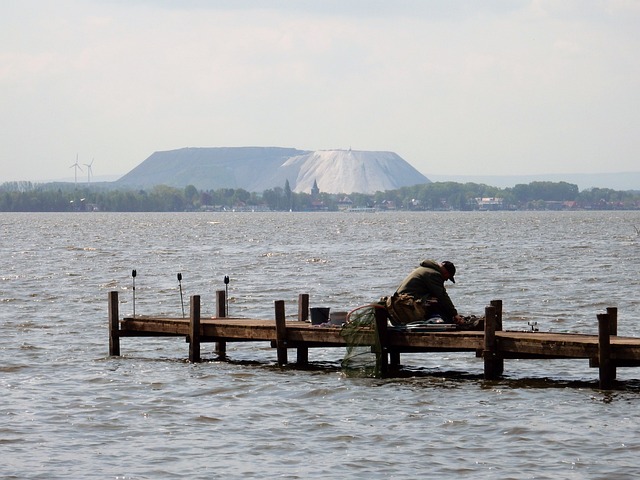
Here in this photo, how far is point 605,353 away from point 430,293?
12.0 feet

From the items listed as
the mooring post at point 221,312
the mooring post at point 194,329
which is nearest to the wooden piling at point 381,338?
the mooring post at point 194,329

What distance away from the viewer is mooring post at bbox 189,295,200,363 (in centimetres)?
2703

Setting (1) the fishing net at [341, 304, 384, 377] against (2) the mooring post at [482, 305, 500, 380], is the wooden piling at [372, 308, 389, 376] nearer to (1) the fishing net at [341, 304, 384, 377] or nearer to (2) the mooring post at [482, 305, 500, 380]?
(1) the fishing net at [341, 304, 384, 377]

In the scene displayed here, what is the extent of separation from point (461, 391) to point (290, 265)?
49.4m

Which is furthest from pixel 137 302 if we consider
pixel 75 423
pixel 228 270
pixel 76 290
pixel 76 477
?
pixel 76 477

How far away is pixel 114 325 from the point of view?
2909 centimetres

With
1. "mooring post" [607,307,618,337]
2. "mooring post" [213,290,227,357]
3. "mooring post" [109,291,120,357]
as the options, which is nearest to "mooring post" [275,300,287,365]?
"mooring post" [213,290,227,357]

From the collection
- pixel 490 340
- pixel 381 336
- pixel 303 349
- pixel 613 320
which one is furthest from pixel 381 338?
pixel 613 320

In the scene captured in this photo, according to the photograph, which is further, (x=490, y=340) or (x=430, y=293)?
(x=430, y=293)

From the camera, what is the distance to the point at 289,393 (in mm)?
A: 23688

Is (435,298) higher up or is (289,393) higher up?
(435,298)

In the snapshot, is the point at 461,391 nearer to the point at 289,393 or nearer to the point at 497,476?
the point at 289,393

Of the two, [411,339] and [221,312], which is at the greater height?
[221,312]

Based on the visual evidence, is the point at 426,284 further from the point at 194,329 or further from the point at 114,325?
the point at 114,325
